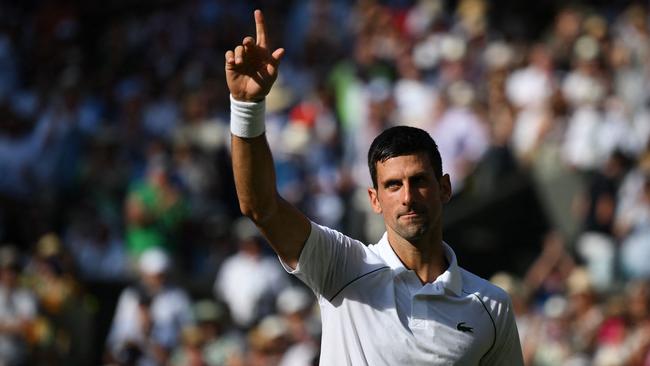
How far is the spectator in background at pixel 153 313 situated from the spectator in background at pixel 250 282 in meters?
0.40

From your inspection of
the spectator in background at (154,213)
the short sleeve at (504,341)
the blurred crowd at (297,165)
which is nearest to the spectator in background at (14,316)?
the blurred crowd at (297,165)

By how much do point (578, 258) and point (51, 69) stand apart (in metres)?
7.46

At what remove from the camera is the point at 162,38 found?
54.4ft

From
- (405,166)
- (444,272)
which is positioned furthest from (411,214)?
(444,272)

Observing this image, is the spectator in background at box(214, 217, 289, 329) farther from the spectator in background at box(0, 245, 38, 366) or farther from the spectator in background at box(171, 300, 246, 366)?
the spectator in background at box(0, 245, 38, 366)

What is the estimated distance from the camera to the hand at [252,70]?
4.32 metres

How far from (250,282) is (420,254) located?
7081mm

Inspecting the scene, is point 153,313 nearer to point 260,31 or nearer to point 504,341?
point 504,341

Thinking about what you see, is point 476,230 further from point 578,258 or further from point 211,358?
point 211,358

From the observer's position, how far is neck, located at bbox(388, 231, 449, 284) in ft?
15.4

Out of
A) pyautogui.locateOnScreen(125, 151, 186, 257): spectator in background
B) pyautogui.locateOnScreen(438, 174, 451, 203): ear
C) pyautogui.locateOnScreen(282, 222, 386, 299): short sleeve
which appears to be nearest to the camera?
pyautogui.locateOnScreen(282, 222, 386, 299): short sleeve

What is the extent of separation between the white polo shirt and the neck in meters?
0.03

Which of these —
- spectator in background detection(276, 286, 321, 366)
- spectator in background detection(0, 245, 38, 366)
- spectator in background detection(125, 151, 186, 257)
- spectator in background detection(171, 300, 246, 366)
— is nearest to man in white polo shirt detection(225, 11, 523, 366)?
spectator in background detection(276, 286, 321, 366)

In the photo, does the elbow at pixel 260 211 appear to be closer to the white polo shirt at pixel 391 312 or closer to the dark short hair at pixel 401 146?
the white polo shirt at pixel 391 312
